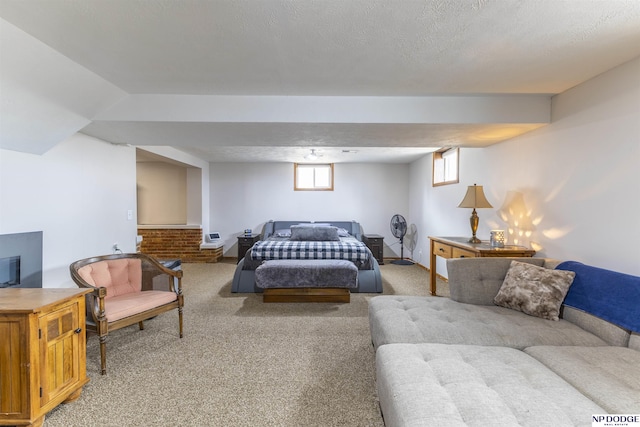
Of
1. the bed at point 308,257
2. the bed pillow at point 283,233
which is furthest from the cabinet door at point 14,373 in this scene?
the bed pillow at point 283,233

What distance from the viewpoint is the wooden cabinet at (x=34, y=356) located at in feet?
5.05

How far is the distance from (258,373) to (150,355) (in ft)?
3.29

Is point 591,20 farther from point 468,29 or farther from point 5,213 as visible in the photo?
point 5,213

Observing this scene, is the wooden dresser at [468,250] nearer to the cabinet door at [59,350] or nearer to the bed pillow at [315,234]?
the bed pillow at [315,234]

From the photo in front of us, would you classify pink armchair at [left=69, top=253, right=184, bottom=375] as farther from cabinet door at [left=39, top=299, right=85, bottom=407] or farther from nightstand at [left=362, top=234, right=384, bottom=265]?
nightstand at [left=362, top=234, right=384, bottom=265]

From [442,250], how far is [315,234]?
7.40ft

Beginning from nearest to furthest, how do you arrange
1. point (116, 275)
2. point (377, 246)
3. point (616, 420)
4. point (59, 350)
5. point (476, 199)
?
point (616, 420), point (59, 350), point (116, 275), point (476, 199), point (377, 246)

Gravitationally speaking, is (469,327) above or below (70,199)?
below

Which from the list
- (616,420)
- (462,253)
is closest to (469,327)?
(616,420)

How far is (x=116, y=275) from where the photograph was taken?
2738mm

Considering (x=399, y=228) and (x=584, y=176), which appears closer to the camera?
(x=584, y=176)

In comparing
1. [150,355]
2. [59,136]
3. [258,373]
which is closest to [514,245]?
[258,373]

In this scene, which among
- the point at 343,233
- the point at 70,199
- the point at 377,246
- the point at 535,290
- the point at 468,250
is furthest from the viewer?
the point at 377,246

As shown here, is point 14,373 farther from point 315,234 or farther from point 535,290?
point 315,234
